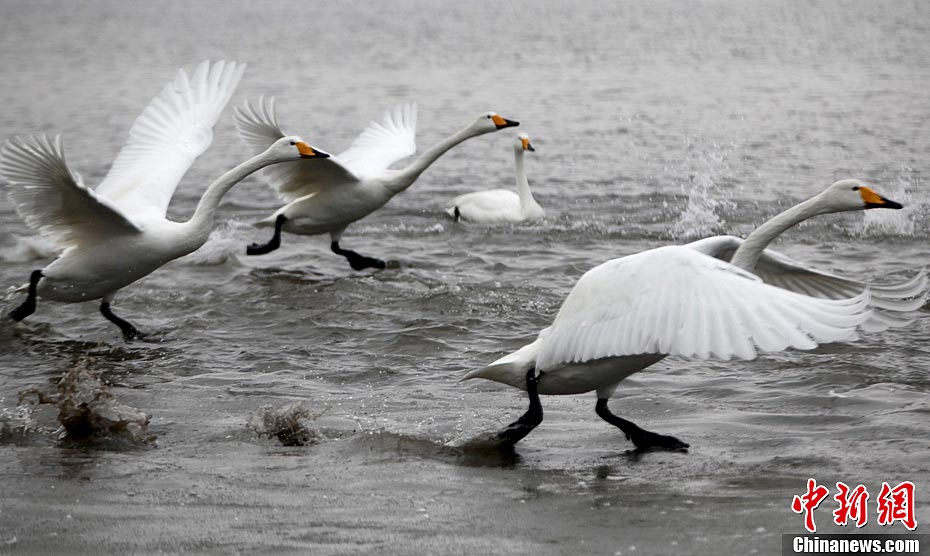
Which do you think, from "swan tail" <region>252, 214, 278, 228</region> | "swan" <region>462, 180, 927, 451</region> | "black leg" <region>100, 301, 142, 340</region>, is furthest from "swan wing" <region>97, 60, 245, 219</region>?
"swan" <region>462, 180, 927, 451</region>

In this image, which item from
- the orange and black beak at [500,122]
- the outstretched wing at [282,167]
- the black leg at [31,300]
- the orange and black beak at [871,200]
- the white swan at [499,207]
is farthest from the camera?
the white swan at [499,207]

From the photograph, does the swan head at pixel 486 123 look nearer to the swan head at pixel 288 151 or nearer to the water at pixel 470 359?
the water at pixel 470 359

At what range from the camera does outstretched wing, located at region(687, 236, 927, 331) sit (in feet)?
19.5

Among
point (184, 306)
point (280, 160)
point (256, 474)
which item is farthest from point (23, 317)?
point (256, 474)

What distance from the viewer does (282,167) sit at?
36.0 feet

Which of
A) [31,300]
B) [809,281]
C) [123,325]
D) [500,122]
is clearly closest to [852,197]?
[809,281]

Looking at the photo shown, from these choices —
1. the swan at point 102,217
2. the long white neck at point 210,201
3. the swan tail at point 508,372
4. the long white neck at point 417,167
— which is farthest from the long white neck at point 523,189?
the swan tail at point 508,372

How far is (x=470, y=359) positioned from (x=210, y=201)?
198 centimetres

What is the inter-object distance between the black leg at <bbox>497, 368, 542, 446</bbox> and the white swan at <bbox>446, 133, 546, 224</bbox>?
6.88 m

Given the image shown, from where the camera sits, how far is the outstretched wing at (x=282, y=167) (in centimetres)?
1064

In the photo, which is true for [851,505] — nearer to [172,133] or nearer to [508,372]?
[508,372]

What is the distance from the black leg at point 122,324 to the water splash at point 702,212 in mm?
5191

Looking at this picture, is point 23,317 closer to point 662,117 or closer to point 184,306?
point 184,306

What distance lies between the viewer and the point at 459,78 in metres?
Result: 26.1
